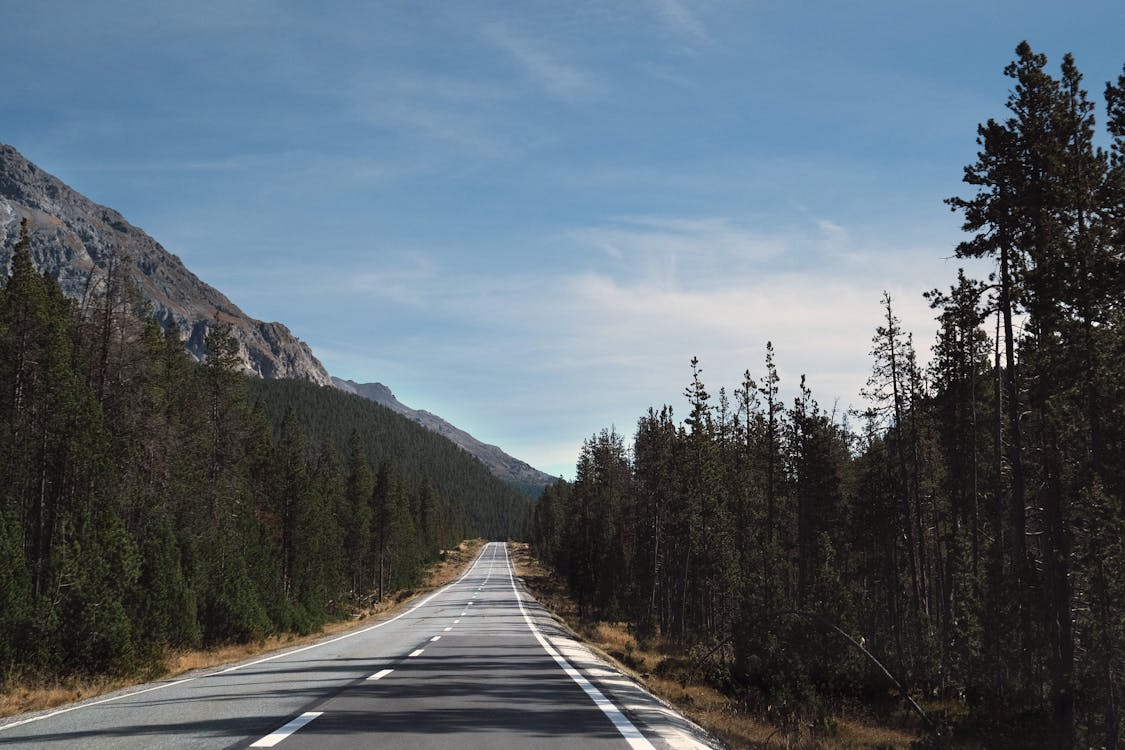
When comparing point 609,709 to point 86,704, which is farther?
point 86,704

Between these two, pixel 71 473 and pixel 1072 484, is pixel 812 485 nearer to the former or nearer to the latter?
pixel 1072 484

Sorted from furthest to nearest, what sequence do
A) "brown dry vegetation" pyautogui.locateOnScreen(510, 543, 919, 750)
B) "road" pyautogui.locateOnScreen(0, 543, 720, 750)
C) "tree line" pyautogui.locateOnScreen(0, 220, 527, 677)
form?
"tree line" pyautogui.locateOnScreen(0, 220, 527, 677) → "brown dry vegetation" pyautogui.locateOnScreen(510, 543, 919, 750) → "road" pyautogui.locateOnScreen(0, 543, 720, 750)

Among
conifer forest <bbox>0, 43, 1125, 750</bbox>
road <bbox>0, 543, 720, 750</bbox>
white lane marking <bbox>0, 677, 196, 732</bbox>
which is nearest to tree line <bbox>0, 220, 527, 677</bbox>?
conifer forest <bbox>0, 43, 1125, 750</bbox>

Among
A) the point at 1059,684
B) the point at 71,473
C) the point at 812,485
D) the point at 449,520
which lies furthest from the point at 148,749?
the point at 449,520

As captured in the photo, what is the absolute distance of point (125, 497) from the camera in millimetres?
27047

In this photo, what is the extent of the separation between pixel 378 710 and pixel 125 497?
2198 cm

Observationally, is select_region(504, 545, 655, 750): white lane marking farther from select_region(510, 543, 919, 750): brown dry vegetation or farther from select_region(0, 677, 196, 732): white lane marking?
select_region(0, 677, 196, 732): white lane marking

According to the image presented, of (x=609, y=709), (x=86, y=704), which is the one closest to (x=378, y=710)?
(x=609, y=709)

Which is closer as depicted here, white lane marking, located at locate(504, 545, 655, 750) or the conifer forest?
white lane marking, located at locate(504, 545, 655, 750)

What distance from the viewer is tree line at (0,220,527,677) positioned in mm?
17688

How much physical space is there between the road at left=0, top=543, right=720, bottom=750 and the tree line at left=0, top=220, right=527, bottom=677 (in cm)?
456

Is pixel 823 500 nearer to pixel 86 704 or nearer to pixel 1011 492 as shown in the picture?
pixel 1011 492

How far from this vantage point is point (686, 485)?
173 feet

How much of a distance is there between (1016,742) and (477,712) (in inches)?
702
